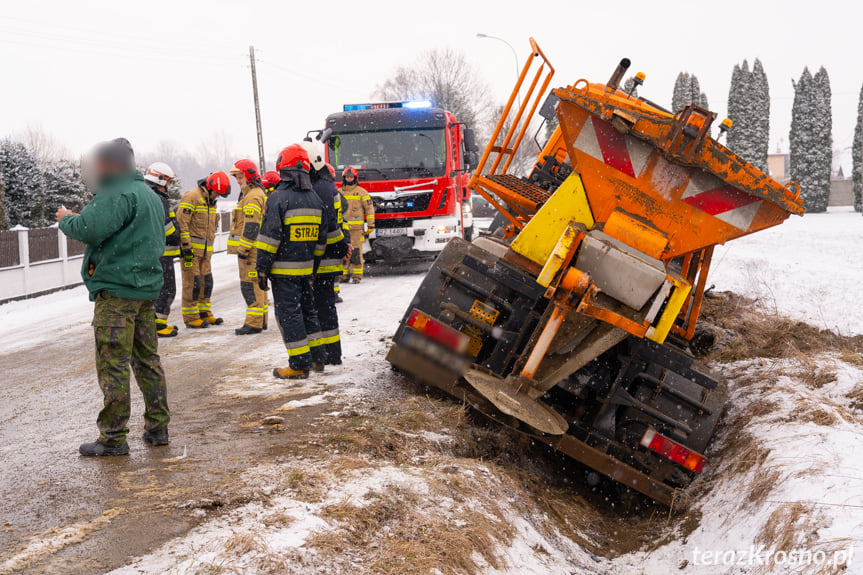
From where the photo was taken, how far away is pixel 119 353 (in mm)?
4043

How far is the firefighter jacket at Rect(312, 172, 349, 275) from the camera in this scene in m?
6.26

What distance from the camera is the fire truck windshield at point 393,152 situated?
43.2 ft

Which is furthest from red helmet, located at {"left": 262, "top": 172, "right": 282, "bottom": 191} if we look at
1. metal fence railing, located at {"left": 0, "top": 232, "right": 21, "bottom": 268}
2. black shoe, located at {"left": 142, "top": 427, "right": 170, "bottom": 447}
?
metal fence railing, located at {"left": 0, "top": 232, "right": 21, "bottom": 268}

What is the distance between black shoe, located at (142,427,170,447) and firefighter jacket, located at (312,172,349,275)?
2260 mm

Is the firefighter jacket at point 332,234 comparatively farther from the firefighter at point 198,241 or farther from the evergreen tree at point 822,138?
the evergreen tree at point 822,138

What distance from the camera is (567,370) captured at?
177 inches

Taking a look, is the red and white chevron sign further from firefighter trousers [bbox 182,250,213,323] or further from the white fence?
the white fence

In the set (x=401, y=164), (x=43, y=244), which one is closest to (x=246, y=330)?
(x=401, y=164)

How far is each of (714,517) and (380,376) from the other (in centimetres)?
292

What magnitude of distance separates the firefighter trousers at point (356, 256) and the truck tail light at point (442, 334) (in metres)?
7.32

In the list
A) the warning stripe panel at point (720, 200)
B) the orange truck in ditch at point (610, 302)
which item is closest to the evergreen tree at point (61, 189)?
the orange truck in ditch at point (610, 302)

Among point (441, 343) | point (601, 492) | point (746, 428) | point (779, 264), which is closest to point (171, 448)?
point (441, 343)

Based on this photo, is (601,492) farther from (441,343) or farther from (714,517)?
(441,343)

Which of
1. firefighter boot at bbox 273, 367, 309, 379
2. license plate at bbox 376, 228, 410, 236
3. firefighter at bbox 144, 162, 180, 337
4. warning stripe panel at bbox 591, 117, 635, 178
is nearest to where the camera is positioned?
warning stripe panel at bbox 591, 117, 635, 178
